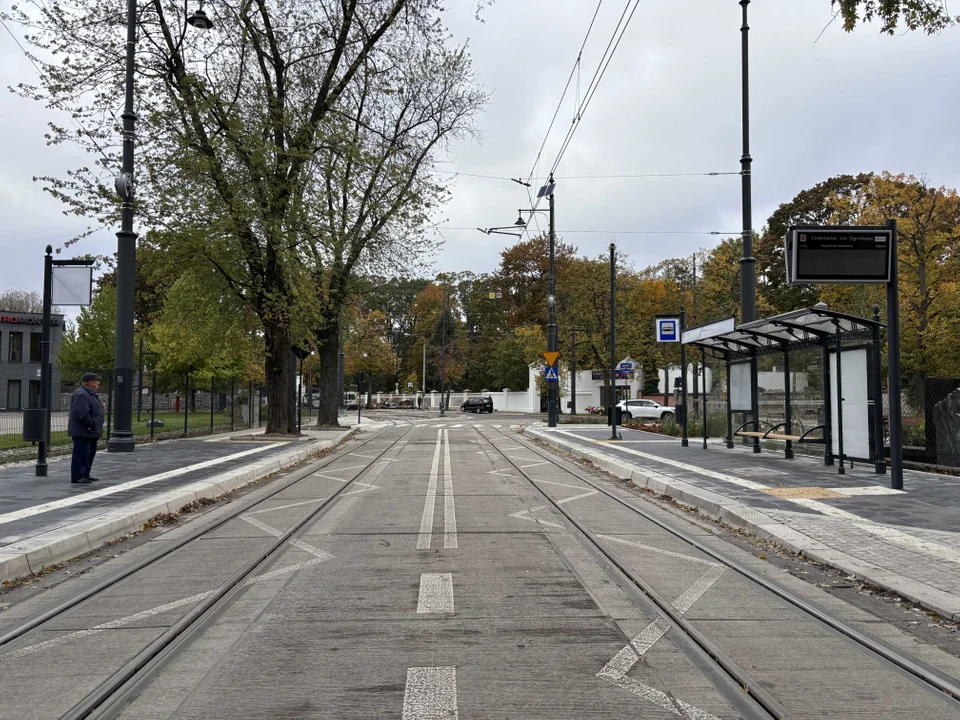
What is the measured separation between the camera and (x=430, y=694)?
13.6 ft

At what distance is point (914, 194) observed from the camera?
28828 mm

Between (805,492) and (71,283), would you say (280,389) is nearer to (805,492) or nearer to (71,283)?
(71,283)

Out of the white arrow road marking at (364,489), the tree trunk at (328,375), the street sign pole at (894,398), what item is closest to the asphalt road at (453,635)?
the white arrow road marking at (364,489)

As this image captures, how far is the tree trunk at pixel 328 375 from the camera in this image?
1258 inches

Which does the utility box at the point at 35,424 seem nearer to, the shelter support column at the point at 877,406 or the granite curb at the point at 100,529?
the granite curb at the point at 100,529

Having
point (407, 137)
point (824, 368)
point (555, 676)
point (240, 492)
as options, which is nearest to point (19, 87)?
point (240, 492)

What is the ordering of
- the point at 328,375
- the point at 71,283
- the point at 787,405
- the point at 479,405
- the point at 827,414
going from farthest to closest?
the point at 479,405, the point at 328,375, the point at 787,405, the point at 827,414, the point at 71,283

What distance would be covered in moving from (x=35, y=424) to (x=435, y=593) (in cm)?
943

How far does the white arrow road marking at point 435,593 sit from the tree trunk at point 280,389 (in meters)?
20.1

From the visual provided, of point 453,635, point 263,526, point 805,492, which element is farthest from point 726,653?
point 805,492

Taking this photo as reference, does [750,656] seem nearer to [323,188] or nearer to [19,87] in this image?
[19,87]

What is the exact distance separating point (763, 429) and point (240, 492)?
37.4 ft

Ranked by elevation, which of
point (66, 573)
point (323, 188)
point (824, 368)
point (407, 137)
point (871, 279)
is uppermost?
point (407, 137)

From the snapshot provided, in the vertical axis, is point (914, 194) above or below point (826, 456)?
above
